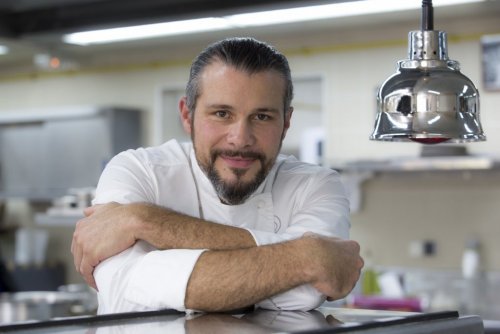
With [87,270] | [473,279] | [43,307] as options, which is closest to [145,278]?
[87,270]

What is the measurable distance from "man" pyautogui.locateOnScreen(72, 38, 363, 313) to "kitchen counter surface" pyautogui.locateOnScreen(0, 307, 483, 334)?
3.0 inches

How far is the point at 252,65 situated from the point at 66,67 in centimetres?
662

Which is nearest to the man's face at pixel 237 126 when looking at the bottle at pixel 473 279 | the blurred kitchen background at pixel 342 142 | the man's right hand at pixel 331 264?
the man's right hand at pixel 331 264

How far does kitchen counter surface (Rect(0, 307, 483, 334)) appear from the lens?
1.36 metres

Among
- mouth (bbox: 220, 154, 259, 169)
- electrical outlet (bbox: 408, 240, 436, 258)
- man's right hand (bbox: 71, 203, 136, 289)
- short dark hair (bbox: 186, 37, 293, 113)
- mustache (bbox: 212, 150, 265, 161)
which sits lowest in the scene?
electrical outlet (bbox: 408, 240, 436, 258)

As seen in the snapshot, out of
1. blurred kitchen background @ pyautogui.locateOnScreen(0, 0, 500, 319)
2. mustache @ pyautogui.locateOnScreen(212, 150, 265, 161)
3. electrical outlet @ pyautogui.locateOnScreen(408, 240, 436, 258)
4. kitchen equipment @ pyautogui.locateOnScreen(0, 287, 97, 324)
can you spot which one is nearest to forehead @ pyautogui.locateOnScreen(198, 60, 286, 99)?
mustache @ pyautogui.locateOnScreen(212, 150, 265, 161)

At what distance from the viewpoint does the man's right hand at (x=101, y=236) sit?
5.77 feet

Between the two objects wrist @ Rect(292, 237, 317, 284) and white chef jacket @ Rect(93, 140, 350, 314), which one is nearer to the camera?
wrist @ Rect(292, 237, 317, 284)

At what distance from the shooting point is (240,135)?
1.84m

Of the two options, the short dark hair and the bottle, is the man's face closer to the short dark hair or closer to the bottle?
the short dark hair

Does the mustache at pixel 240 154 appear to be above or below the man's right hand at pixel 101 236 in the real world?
above

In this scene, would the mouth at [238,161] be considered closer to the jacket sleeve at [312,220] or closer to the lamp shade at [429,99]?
the jacket sleeve at [312,220]

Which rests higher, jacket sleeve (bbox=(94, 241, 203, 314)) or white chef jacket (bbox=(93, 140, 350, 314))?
white chef jacket (bbox=(93, 140, 350, 314))

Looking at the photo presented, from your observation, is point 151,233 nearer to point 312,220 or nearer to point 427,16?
point 312,220
